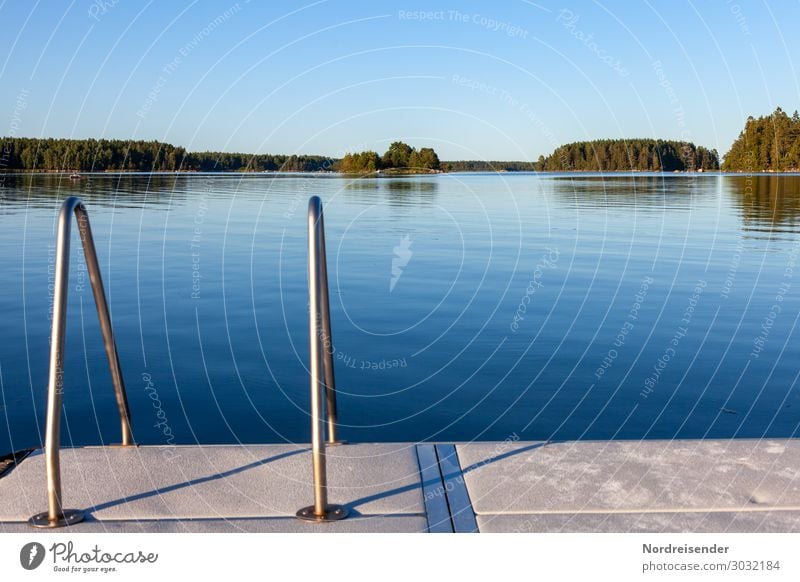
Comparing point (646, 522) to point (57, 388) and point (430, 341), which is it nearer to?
point (57, 388)

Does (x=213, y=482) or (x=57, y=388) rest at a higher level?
(x=57, y=388)

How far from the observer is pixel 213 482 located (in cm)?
398

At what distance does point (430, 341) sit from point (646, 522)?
601 cm

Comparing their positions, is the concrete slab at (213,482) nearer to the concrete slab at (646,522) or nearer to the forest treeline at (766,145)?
the concrete slab at (646,522)

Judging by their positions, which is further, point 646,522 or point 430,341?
point 430,341

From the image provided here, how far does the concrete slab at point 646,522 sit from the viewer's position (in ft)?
11.6

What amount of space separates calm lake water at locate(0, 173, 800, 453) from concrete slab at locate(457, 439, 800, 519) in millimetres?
2280

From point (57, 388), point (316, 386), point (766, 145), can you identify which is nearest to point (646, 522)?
point (316, 386)

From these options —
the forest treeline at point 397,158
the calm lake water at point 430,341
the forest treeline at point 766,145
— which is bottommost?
the calm lake water at point 430,341

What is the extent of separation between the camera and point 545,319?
10.6 metres

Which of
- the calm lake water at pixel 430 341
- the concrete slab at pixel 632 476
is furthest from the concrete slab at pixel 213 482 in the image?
the calm lake water at pixel 430 341

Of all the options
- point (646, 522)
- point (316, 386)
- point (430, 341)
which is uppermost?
point (316, 386)
